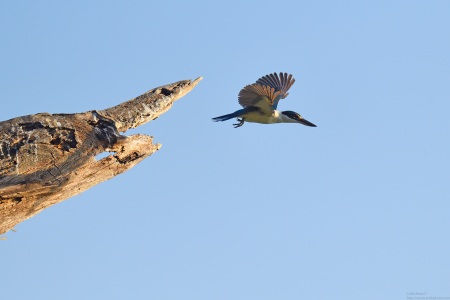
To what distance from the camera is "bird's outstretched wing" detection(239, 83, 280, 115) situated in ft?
33.7

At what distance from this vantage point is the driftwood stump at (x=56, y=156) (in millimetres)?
5863

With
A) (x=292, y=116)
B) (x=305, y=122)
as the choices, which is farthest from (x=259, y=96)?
(x=305, y=122)

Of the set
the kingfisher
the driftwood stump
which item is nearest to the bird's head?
the kingfisher

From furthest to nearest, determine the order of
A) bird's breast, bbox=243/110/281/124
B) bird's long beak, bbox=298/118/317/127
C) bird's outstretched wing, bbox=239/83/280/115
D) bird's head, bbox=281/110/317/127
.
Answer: bird's long beak, bbox=298/118/317/127, bird's head, bbox=281/110/317/127, bird's breast, bbox=243/110/281/124, bird's outstretched wing, bbox=239/83/280/115

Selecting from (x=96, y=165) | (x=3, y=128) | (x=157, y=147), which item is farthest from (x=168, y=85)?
(x=3, y=128)

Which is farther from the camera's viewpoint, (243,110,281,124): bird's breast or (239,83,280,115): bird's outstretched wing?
(243,110,281,124): bird's breast

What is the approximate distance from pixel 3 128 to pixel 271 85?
5.95 metres

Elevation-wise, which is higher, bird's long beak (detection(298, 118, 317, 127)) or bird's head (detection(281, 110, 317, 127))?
bird's long beak (detection(298, 118, 317, 127))

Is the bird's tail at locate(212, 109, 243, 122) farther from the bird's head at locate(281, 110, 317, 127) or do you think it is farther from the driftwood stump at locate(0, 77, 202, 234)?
the driftwood stump at locate(0, 77, 202, 234)

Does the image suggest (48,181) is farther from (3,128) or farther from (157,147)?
(157,147)

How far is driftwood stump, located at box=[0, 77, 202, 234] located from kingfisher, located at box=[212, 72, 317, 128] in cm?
405

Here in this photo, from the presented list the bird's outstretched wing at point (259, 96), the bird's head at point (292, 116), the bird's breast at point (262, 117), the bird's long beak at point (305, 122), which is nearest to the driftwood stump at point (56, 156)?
the bird's outstretched wing at point (259, 96)

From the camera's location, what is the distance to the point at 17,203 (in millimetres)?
5918

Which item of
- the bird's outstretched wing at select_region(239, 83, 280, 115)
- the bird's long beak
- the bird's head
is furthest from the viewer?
the bird's long beak
